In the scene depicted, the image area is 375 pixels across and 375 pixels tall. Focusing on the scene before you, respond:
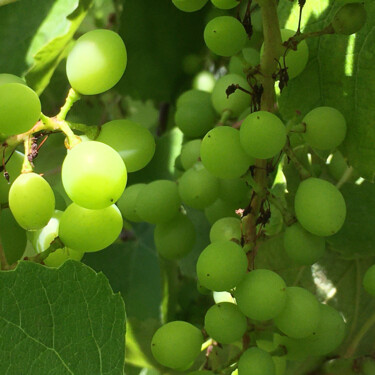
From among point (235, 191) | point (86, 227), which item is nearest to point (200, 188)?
point (235, 191)

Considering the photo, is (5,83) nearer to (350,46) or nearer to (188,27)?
(350,46)

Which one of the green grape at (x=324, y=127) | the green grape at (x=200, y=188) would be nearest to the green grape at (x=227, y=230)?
the green grape at (x=200, y=188)

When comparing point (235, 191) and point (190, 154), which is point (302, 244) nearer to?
point (235, 191)

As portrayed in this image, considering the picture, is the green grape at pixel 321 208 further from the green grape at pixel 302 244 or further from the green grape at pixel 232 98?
the green grape at pixel 232 98

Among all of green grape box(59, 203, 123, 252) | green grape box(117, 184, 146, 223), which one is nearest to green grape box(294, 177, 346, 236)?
green grape box(59, 203, 123, 252)

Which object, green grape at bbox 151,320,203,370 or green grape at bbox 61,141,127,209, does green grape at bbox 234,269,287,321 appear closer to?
green grape at bbox 151,320,203,370

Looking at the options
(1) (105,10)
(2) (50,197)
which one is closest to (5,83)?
(2) (50,197)

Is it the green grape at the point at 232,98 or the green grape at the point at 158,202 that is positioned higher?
the green grape at the point at 232,98
